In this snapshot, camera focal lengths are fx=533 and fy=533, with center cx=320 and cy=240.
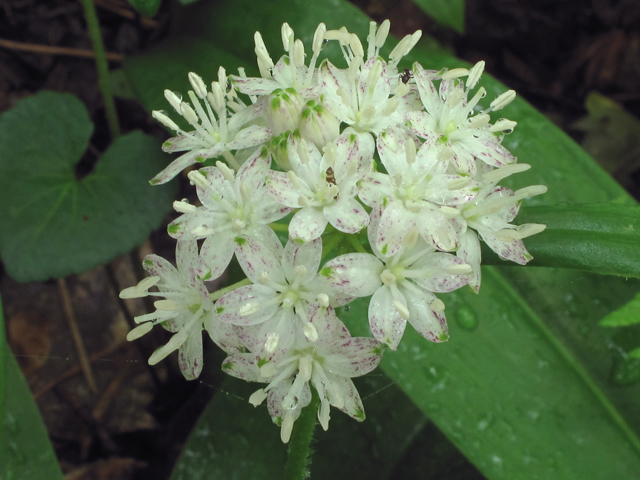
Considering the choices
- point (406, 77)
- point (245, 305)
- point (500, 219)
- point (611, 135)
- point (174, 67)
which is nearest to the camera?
point (245, 305)

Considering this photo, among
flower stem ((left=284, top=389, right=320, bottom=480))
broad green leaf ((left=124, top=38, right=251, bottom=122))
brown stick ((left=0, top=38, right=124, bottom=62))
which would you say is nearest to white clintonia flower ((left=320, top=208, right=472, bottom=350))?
flower stem ((left=284, top=389, right=320, bottom=480))

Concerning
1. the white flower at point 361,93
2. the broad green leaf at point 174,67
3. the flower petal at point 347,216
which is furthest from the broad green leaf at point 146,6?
the flower petal at point 347,216

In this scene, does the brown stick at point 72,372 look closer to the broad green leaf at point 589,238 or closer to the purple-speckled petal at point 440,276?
the purple-speckled petal at point 440,276

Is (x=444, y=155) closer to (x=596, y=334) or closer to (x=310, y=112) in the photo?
(x=310, y=112)

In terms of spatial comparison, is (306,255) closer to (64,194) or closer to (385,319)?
(385,319)

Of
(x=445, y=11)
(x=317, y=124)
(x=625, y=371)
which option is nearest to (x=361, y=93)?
(x=317, y=124)

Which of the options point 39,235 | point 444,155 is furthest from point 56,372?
point 444,155
